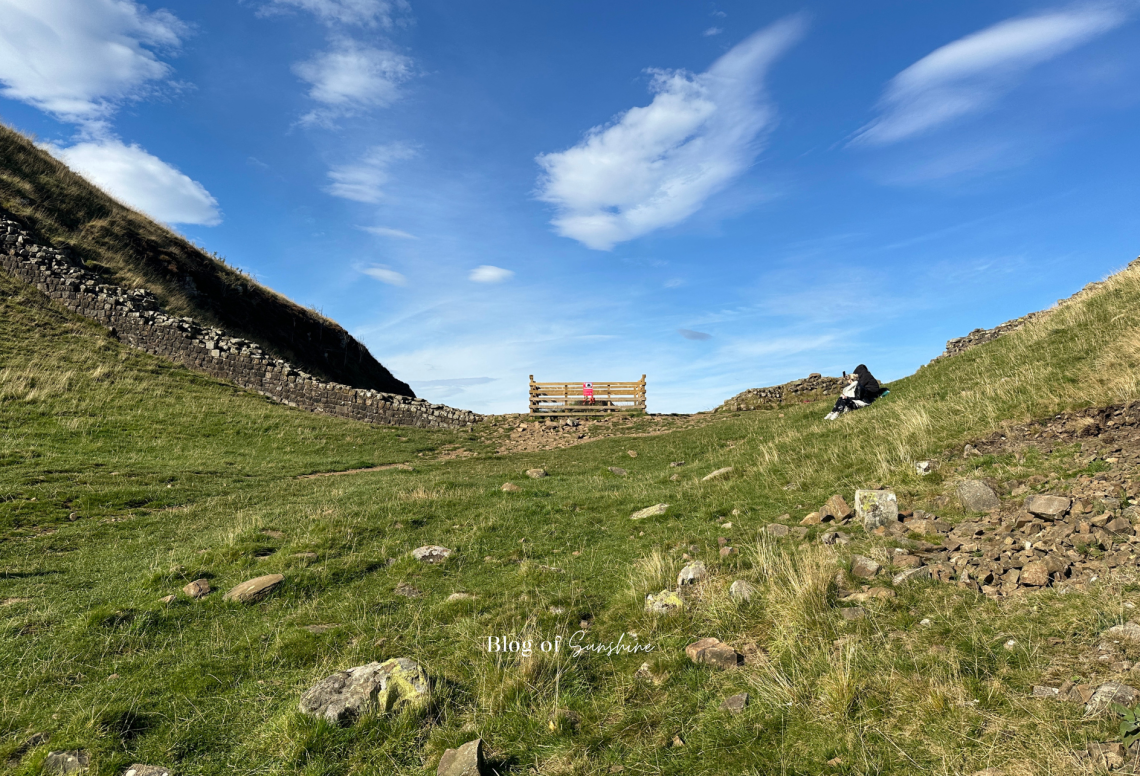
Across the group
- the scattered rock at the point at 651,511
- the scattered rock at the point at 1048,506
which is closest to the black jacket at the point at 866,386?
the scattered rock at the point at 651,511

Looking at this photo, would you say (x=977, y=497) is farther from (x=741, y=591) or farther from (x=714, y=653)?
(x=714, y=653)

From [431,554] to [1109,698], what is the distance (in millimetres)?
8740

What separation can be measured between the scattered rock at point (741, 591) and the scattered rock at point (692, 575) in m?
0.63

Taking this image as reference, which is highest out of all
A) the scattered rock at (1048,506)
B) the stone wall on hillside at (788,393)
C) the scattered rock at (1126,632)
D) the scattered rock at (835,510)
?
the stone wall on hillside at (788,393)

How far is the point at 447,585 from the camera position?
872 cm

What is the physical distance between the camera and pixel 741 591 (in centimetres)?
679

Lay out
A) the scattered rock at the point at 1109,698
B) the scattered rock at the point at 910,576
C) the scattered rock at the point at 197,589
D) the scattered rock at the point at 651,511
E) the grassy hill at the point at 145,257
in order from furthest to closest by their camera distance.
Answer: the grassy hill at the point at 145,257
the scattered rock at the point at 651,511
the scattered rock at the point at 197,589
the scattered rock at the point at 910,576
the scattered rock at the point at 1109,698

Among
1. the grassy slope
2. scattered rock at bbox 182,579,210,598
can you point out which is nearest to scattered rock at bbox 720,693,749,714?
the grassy slope

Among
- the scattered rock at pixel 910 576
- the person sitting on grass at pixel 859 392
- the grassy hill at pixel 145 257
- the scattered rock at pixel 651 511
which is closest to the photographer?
the scattered rock at pixel 910 576

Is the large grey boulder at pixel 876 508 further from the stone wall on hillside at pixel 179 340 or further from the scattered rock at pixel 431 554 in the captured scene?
the stone wall on hillside at pixel 179 340

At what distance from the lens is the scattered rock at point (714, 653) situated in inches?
222

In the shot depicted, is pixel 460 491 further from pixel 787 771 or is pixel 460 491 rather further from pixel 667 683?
→ pixel 787 771

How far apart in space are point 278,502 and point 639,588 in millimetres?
11948

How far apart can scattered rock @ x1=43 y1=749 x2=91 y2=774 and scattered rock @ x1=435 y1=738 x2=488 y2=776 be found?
3.12 m
